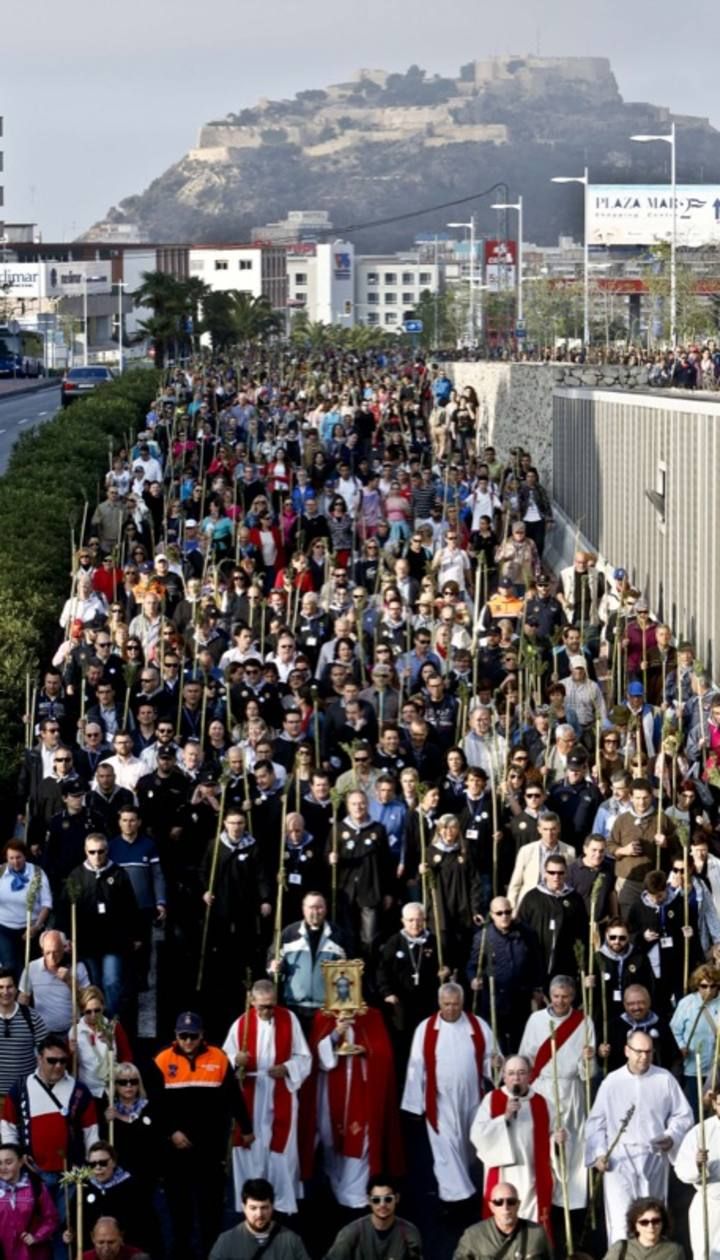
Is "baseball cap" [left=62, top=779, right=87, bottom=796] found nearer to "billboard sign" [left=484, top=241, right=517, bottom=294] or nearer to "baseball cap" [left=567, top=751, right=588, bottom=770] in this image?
"baseball cap" [left=567, top=751, right=588, bottom=770]

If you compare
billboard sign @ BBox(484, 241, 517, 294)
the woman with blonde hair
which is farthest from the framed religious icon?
billboard sign @ BBox(484, 241, 517, 294)

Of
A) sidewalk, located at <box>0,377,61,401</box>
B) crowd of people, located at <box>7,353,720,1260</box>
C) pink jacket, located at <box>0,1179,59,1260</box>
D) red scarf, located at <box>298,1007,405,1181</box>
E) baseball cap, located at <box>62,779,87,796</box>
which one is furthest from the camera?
sidewalk, located at <box>0,377,61,401</box>

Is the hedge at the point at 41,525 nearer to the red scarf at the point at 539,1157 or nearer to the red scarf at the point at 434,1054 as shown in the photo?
the red scarf at the point at 434,1054

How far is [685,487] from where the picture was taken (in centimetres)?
2566

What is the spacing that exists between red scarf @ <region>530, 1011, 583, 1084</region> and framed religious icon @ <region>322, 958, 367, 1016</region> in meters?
0.95

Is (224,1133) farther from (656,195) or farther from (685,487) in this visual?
Result: (656,195)

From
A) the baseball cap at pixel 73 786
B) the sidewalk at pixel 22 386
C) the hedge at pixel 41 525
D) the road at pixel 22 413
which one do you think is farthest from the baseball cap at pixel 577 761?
the sidewalk at pixel 22 386

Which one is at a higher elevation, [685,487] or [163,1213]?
[685,487]

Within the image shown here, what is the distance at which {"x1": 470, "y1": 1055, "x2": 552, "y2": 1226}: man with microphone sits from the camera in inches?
490

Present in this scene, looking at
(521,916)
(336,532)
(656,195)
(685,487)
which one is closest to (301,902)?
(521,916)

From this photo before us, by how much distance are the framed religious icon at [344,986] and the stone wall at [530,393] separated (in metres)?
23.5

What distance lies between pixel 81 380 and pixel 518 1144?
2196 inches

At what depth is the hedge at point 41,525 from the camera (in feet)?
69.1

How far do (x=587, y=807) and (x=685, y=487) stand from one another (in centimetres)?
923
